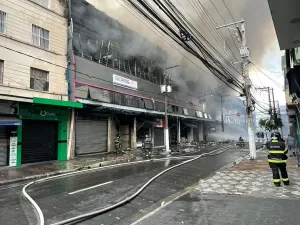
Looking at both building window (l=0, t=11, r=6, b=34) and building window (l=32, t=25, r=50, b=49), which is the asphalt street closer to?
building window (l=0, t=11, r=6, b=34)

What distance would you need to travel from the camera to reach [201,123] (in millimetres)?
39781

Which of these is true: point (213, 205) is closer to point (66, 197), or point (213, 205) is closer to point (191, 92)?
point (66, 197)

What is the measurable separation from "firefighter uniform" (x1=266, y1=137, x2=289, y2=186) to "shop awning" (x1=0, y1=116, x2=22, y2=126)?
10.9 m

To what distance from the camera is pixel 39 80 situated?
46.3 ft

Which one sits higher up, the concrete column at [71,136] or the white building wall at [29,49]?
the white building wall at [29,49]

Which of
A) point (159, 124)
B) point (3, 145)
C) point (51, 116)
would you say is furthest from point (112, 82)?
point (3, 145)

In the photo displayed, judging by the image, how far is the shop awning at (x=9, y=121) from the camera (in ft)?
37.7

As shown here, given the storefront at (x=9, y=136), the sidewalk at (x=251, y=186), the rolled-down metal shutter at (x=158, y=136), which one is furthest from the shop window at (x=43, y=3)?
the rolled-down metal shutter at (x=158, y=136)

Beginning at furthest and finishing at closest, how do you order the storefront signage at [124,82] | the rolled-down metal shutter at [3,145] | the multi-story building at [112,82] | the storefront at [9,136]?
the storefront signage at [124,82]
the multi-story building at [112,82]
the rolled-down metal shutter at [3,145]
the storefront at [9,136]

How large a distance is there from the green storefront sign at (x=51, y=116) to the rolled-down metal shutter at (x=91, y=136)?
1479 millimetres

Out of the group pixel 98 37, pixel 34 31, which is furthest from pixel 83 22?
pixel 34 31

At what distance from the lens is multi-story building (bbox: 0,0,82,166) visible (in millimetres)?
12391

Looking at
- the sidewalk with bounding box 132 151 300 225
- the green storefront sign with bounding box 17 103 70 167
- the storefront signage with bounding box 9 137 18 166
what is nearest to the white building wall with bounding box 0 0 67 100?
the green storefront sign with bounding box 17 103 70 167

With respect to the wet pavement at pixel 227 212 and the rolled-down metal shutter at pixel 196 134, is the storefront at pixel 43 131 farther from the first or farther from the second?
the rolled-down metal shutter at pixel 196 134
